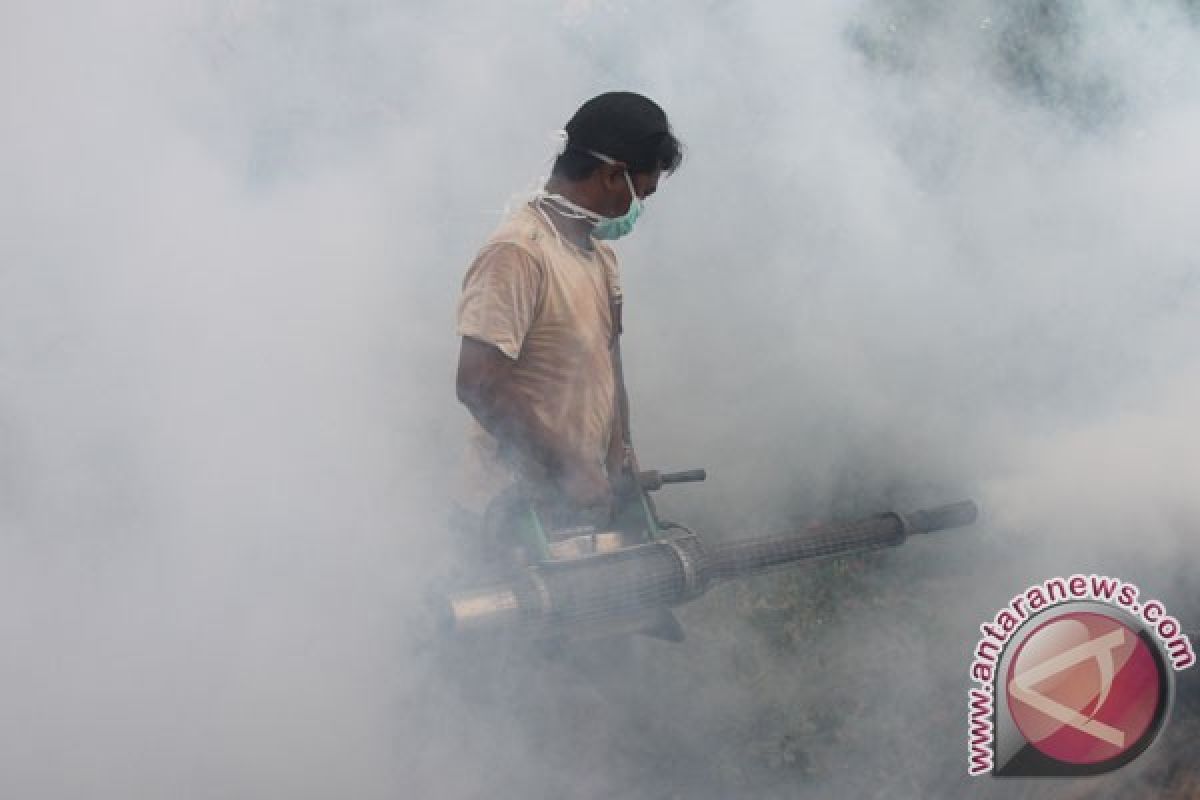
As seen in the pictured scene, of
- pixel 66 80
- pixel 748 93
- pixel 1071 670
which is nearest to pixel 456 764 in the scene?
pixel 1071 670

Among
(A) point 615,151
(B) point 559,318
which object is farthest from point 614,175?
(B) point 559,318

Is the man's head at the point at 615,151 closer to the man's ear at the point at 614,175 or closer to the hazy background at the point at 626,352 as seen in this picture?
the man's ear at the point at 614,175

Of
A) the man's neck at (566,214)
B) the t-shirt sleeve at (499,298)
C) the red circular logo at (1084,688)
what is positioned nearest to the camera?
the t-shirt sleeve at (499,298)

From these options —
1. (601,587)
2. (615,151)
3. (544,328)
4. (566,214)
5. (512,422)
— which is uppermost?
(615,151)

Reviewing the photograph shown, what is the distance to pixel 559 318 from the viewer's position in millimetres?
3105

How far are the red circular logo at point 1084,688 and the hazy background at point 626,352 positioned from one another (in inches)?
8.3

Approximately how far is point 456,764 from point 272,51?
3.08 meters

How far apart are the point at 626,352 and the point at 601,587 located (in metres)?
2.78

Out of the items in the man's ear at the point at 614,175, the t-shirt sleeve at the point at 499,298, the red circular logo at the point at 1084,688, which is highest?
the man's ear at the point at 614,175

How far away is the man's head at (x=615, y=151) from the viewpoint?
10.2ft

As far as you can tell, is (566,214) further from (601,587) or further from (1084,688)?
(1084,688)

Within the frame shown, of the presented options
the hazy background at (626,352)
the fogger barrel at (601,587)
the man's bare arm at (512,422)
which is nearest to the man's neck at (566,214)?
the man's bare arm at (512,422)

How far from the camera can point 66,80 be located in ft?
12.0

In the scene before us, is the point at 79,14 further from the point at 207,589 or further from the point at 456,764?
the point at 456,764
